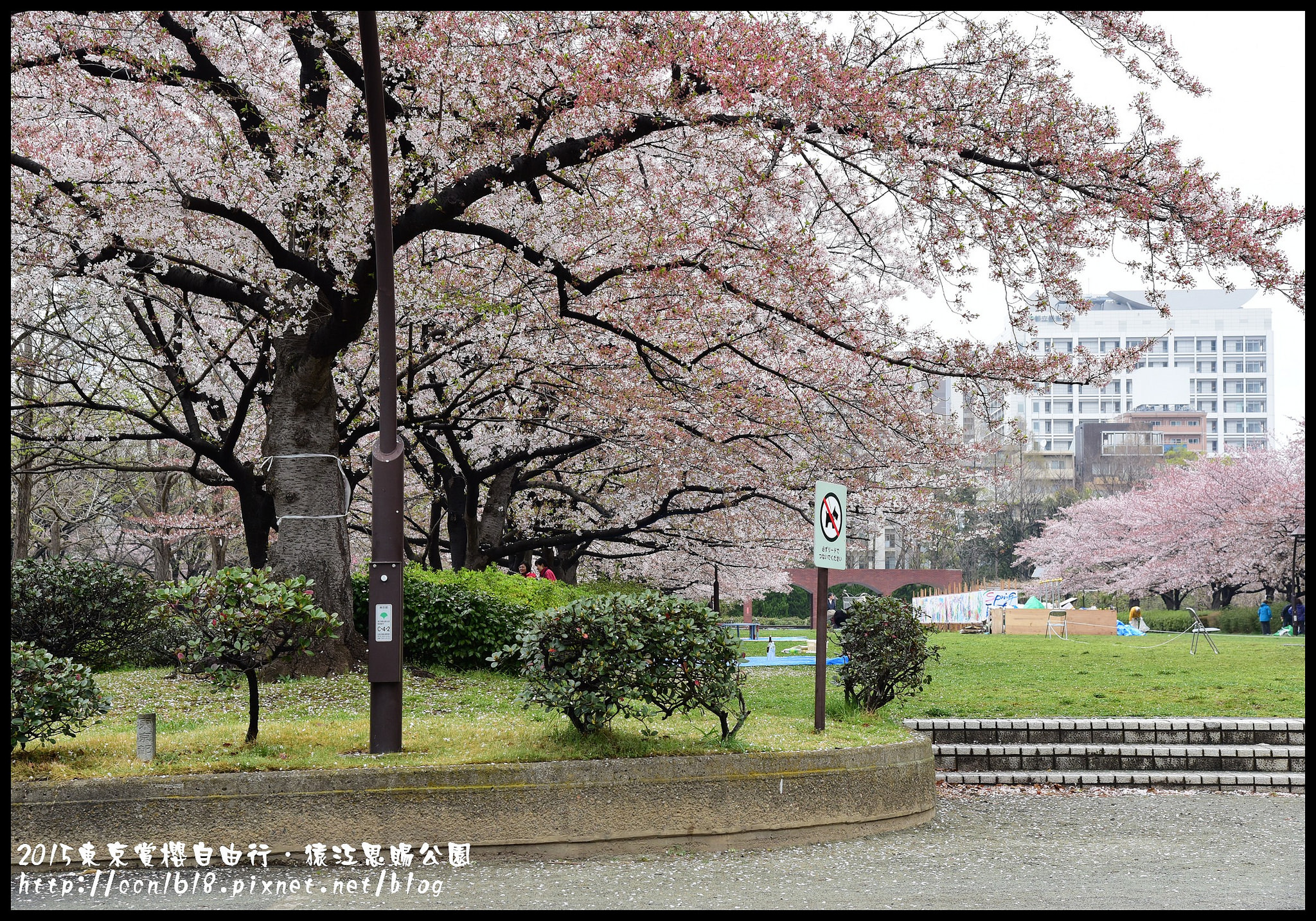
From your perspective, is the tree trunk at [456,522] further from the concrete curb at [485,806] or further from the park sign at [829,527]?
the concrete curb at [485,806]

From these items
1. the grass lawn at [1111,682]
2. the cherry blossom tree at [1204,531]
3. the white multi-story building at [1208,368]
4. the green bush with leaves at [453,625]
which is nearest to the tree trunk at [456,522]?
the green bush with leaves at [453,625]

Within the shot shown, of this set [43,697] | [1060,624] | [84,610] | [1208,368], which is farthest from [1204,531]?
[1208,368]

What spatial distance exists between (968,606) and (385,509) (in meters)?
36.0

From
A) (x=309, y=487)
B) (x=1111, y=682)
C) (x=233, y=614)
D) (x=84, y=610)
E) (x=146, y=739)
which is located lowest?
(x=1111, y=682)

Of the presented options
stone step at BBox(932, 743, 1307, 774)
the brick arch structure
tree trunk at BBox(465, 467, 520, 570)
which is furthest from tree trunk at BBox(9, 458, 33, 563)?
the brick arch structure

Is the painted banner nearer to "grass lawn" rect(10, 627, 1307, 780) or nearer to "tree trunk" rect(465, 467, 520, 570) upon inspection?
"grass lawn" rect(10, 627, 1307, 780)

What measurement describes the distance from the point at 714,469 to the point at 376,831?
40.2 ft

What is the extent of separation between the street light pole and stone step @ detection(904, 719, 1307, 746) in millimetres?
5382

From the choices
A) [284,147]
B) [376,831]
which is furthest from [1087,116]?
[376,831]

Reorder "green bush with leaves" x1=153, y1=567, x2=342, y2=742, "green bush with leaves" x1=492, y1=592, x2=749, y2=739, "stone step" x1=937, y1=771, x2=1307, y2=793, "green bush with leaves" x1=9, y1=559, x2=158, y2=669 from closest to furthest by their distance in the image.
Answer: "green bush with leaves" x1=153, y1=567, x2=342, y2=742, "green bush with leaves" x1=492, y1=592, x2=749, y2=739, "stone step" x1=937, y1=771, x2=1307, y2=793, "green bush with leaves" x1=9, y1=559, x2=158, y2=669

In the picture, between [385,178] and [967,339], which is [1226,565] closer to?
[967,339]

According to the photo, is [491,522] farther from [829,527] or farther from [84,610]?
[829,527]

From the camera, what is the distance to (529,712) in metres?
8.76

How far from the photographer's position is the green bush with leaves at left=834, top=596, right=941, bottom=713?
32.2 ft
